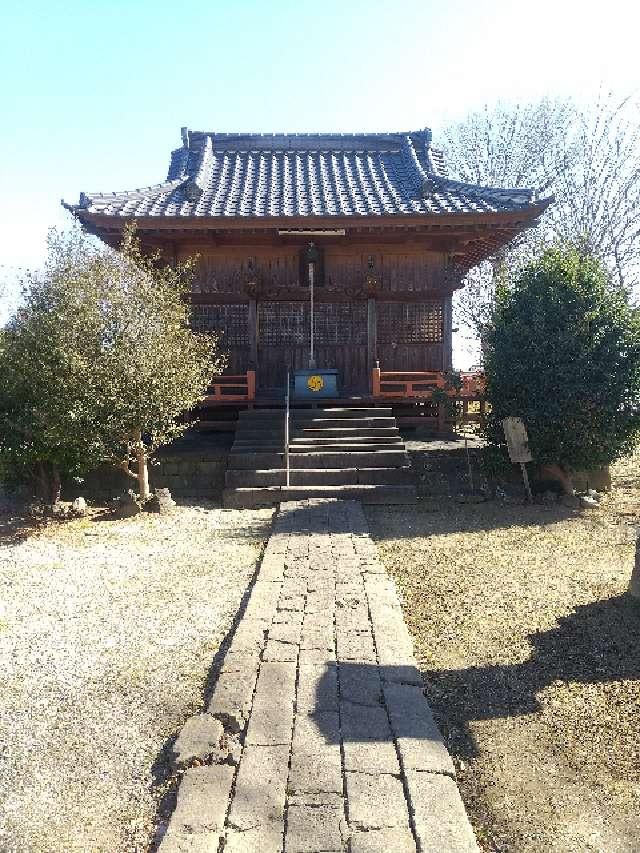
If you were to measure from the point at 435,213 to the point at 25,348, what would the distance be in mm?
7532

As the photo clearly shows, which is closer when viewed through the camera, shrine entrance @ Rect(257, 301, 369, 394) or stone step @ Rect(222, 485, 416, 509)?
stone step @ Rect(222, 485, 416, 509)

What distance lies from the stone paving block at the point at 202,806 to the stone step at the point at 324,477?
6.68 m

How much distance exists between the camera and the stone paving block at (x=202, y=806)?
2.11 meters

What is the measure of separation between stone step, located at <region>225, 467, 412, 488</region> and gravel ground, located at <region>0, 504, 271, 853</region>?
205 centimetres

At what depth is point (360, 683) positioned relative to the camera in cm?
328

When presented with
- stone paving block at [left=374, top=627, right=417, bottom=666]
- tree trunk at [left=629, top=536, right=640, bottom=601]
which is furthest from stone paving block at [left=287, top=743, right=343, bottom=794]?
tree trunk at [left=629, top=536, right=640, bottom=601]

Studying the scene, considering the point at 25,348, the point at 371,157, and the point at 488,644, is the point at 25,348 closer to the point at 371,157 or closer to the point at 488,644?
the point at 488,644

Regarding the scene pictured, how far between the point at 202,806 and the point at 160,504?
6439mm

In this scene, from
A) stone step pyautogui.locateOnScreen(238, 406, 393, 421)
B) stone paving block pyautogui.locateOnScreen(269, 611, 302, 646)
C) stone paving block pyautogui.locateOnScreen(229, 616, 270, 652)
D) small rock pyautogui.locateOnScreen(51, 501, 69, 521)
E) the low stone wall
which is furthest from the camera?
stone step pyautogui.locateOnScreen(238, 406, 393, 421)

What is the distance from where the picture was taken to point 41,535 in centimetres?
714

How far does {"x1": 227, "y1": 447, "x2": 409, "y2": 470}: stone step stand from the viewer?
951 centimetres

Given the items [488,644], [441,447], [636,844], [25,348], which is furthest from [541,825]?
[441,447]

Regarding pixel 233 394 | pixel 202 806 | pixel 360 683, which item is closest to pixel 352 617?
pixel 360 683

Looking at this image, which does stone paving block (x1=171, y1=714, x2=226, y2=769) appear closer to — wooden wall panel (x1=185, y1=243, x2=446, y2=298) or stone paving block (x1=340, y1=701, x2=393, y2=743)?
stone paving block (x1=340, y1=701, x2=393, y2=743)
